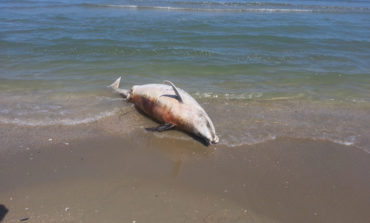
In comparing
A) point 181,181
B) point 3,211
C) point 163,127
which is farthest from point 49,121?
point 181,181

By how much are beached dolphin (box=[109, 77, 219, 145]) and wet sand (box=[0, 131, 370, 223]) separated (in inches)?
10.1

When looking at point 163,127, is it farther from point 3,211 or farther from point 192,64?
point 192,64

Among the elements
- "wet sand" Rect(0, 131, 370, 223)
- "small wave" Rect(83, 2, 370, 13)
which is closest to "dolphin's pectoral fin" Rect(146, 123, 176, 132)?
"wet sand" Rect(0, 131, 370, 223)

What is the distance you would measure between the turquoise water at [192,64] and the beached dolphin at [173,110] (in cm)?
54

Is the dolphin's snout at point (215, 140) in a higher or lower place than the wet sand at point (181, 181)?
higher

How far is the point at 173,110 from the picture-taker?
611 centimetres

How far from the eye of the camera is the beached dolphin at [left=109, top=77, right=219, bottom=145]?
5.72 meters

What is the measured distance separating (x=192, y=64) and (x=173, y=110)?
433cm

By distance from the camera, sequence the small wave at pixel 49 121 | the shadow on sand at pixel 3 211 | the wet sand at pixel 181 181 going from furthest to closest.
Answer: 1. the small wave at pixel 49 121
2. the wet sand at pixel 181 181
3. the shadow on sand at pixel 3 211

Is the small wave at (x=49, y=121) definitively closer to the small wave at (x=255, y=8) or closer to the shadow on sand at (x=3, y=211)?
the shadow on sand at (x=3, y=211)

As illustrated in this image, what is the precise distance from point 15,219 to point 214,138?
311cm

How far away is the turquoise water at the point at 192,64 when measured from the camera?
7051mm

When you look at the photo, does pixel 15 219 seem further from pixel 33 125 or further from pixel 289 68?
pixel 289 68

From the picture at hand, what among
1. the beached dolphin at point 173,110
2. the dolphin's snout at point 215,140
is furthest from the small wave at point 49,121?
the dolphin's snout at point 215,140
